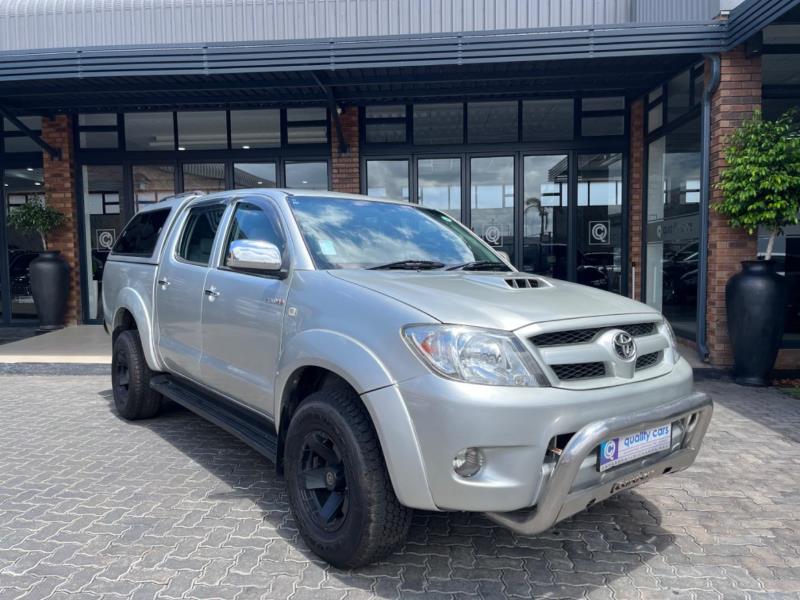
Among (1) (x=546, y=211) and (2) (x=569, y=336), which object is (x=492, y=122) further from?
(2) (x=569, y=336)

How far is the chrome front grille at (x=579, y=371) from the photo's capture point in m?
2.64

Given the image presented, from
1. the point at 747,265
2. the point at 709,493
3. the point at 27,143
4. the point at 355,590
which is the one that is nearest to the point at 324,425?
the point at 355,590

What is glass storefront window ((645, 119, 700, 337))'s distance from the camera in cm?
822

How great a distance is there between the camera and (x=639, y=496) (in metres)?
3.85

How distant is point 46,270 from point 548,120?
8.73 m

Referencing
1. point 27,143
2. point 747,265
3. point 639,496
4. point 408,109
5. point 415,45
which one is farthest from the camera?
point 27,143

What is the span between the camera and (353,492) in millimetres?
2699

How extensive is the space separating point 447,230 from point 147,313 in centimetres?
259

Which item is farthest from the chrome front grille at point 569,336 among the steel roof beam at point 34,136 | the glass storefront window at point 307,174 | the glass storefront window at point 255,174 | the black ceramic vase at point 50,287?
the steel roof beam at point 34,136

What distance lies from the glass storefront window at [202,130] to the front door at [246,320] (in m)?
7.16

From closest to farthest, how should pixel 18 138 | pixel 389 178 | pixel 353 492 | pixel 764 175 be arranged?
pixel 353 492 → pixel 764 175 → pixel 389 178 → pixel 18 138

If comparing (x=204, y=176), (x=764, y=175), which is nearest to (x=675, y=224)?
Answer: (x=764, y=175)

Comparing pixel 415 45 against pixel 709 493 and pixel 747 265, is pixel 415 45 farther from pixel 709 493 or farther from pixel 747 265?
pixel 709 493

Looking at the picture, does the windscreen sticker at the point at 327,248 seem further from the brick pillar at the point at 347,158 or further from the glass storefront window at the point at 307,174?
the glass storefront window at the point at 307,174
